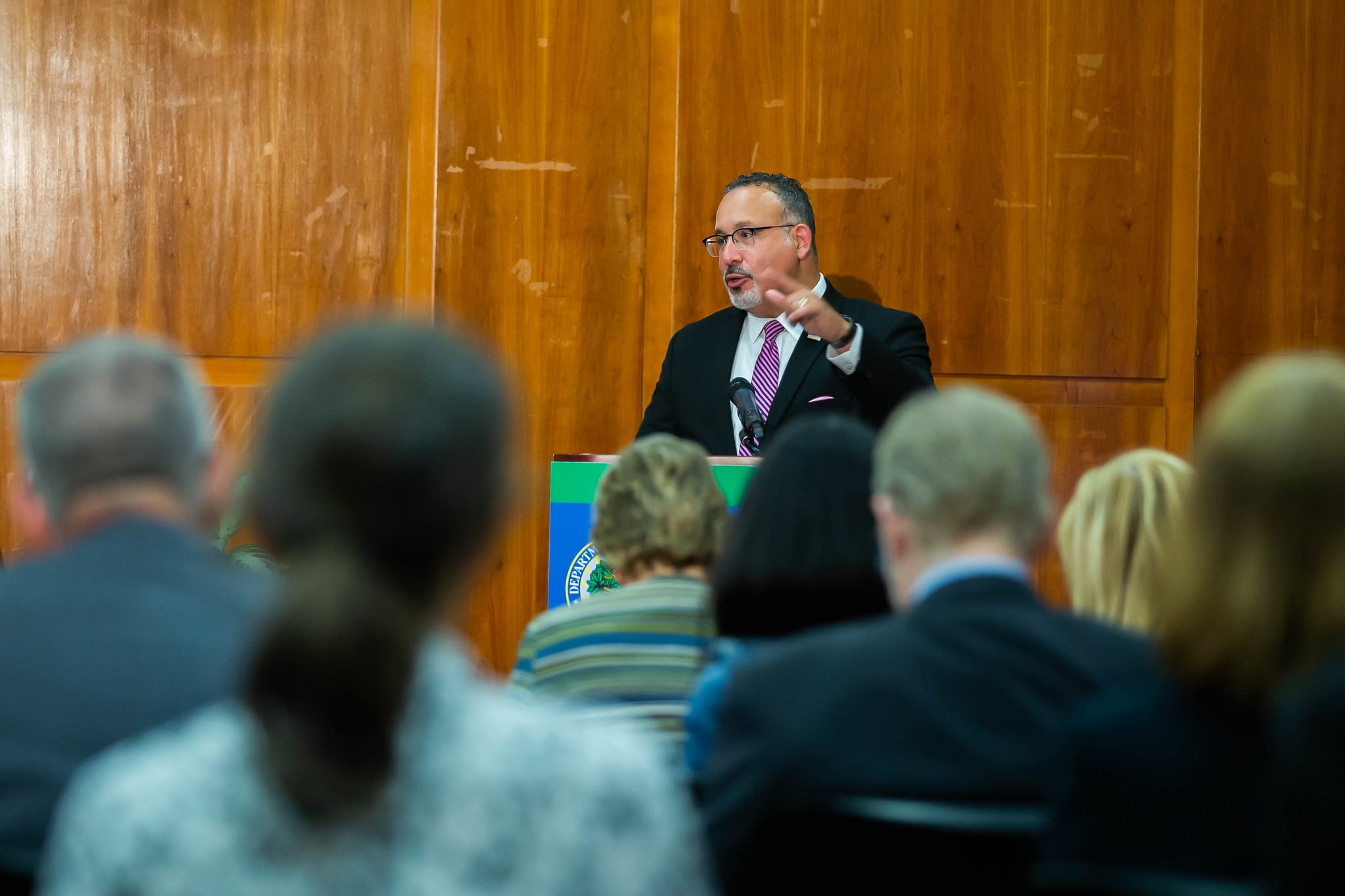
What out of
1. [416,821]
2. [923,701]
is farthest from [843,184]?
[416,821]

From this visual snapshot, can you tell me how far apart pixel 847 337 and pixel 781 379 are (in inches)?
21.5

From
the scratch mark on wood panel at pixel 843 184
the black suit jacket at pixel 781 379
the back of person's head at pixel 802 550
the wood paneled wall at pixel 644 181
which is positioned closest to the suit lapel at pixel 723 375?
the black suit jacket at pixel 781 379

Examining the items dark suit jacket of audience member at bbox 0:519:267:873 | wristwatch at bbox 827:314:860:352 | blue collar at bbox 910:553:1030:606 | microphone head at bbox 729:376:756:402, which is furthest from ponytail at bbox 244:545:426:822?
microphone head at bbox 729:376:756:402

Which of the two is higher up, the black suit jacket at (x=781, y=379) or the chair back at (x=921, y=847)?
the black suit jacket at (x=781, y=379)

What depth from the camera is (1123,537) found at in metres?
2.04

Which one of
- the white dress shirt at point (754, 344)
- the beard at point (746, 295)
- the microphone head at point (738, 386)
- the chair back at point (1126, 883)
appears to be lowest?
the chair back at point (1126, 883)

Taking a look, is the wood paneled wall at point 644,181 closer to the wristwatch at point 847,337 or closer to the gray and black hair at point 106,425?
the wristwatch at point 847,337

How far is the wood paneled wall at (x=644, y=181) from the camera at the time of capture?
493 cm

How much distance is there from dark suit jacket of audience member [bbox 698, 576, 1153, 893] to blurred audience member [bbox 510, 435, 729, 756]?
602mm

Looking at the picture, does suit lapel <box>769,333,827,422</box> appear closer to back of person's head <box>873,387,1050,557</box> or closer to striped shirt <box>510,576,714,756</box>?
striped shirt <box>510,576,714,756</box>

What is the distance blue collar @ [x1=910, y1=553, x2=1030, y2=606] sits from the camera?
57.8 inches

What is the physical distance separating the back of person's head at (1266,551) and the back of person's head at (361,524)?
1.95ft

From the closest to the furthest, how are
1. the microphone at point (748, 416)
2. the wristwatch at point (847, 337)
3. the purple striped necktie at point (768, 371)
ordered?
the wristwatch at point (847, 337) → the microphone at point (748, 416) → the purple striped necktie at point (768, 371)

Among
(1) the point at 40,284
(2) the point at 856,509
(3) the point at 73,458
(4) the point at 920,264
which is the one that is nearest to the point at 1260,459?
(2) the point at 856,509
